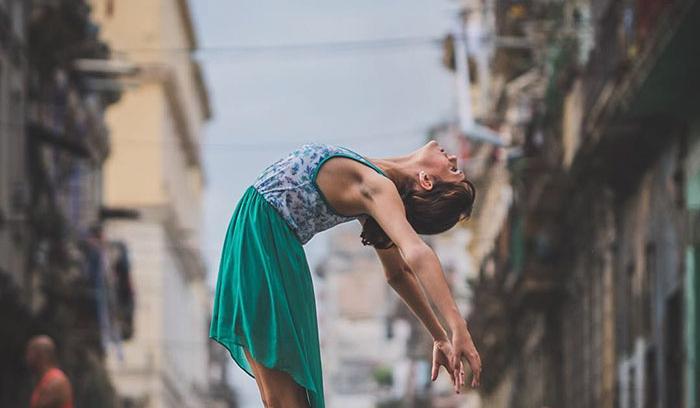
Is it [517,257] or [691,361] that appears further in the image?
[517,257]

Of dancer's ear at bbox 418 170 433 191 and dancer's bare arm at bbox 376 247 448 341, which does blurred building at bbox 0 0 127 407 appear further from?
dancer's ear at bbox 418 170 433 191

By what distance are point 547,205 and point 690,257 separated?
14916mm

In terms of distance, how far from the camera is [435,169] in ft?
29.8

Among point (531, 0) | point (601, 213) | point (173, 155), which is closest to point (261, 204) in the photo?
point (601, 213)

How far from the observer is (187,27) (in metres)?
87.8

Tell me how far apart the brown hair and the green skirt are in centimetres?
32

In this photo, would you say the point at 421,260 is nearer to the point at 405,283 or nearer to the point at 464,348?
the point at 464,348

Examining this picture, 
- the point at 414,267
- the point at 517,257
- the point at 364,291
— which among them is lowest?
the point at 364,291

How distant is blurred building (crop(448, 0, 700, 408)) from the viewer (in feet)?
80.8

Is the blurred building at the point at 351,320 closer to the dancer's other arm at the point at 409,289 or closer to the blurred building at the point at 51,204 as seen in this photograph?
the blurred building at the point at 51,204

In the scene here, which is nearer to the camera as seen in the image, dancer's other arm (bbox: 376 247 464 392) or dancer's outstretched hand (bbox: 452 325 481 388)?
dancer's outstretched hand (bbox: 452 325 481 388)

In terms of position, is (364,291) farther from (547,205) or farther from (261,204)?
(261,204)

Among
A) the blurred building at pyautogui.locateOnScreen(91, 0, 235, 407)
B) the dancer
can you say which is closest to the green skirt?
the dancer

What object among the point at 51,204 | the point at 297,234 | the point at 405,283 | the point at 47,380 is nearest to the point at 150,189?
the point at 51,204
